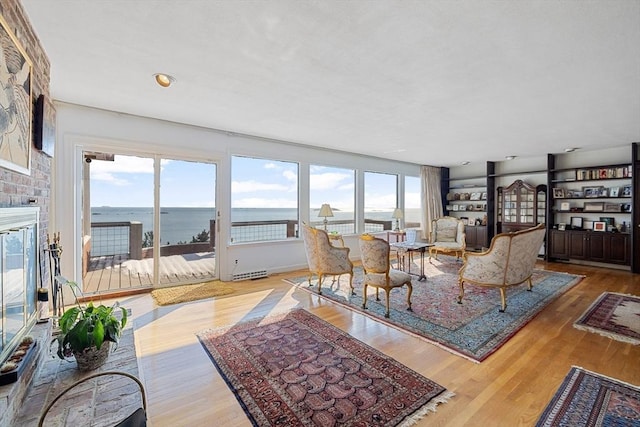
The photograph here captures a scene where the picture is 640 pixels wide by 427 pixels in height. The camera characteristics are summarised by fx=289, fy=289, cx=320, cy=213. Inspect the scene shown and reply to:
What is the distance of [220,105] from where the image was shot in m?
3.52

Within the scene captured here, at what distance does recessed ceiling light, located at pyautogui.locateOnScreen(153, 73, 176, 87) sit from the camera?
2726mm

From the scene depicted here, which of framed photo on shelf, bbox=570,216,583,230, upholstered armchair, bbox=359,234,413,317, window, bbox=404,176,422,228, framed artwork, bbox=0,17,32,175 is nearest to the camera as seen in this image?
framed artwork, bbox=0,17,32,175

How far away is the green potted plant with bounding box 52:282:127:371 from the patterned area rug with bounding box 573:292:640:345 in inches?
168

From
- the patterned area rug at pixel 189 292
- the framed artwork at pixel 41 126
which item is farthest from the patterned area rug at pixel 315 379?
the framed artwork at pixel 41 126

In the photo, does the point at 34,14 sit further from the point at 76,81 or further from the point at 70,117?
the point at 70,117

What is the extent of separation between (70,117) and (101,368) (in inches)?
129

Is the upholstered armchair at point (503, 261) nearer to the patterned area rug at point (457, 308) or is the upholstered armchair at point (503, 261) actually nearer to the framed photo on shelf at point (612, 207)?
the patterned area rug at point (457, 308)

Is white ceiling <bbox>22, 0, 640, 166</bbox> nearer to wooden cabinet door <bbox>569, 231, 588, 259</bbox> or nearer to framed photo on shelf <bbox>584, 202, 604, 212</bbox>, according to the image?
framed photo on shelf <bbox>584, 202, 604, 212</bbox>

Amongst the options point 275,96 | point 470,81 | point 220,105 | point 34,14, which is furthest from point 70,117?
point 470,81

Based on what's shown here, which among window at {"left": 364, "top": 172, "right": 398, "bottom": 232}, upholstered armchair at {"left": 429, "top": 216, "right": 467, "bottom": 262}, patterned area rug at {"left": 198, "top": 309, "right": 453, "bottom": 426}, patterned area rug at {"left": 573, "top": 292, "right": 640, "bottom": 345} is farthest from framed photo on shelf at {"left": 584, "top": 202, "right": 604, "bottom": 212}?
patterned area rug at {"left": 198, "top": 309, "right": 453, "bottom": 426}

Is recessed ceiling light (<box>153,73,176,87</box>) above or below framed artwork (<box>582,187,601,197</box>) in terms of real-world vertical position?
above

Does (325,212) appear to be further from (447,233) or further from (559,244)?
(559,244)

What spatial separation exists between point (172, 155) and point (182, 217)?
3.14ft

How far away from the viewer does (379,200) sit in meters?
7.35
